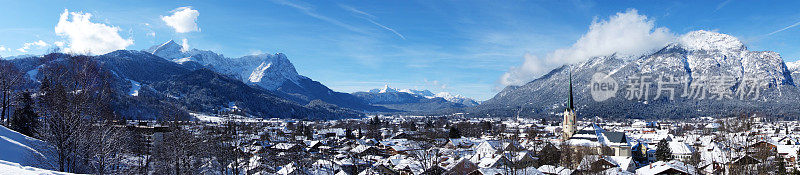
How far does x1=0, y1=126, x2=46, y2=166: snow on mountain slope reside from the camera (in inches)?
768

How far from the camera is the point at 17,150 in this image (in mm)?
21031

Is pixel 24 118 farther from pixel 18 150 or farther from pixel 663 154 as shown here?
pixel 663 154

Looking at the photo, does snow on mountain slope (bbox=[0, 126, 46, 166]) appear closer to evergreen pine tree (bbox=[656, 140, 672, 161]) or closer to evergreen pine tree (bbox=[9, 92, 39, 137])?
evergreen pine tree (bbox=[9, 92, 39, 137])

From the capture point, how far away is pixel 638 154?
60875 mm

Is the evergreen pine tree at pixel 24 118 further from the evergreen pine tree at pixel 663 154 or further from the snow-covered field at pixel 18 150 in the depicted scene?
the evergreen pine tree at pixel 663 154

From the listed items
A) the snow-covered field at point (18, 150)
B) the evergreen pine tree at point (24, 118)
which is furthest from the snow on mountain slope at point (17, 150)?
the evergreen pine tree at point (24, 118)

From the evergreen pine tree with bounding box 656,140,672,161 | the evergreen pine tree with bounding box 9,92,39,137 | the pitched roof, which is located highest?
the evergreen pine tree with bounding box 9,92,39,137

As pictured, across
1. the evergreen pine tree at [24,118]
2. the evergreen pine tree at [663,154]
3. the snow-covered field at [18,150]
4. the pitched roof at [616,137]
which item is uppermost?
the evergreen pine tree at [24,118]

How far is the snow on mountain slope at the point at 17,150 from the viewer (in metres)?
19.5

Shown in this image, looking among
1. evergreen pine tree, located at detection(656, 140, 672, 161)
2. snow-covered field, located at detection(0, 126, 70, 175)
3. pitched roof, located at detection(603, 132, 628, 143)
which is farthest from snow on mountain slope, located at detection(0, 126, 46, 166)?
pitched roof, located at detection(603, 132, 628, 143)

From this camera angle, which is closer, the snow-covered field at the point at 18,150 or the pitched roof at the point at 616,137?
the snow-covered field at the point at 18,150

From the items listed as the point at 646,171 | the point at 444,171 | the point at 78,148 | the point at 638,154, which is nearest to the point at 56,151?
the point at 78,148

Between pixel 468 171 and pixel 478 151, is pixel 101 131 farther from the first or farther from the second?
pixel 478 151

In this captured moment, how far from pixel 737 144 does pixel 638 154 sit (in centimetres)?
3738
